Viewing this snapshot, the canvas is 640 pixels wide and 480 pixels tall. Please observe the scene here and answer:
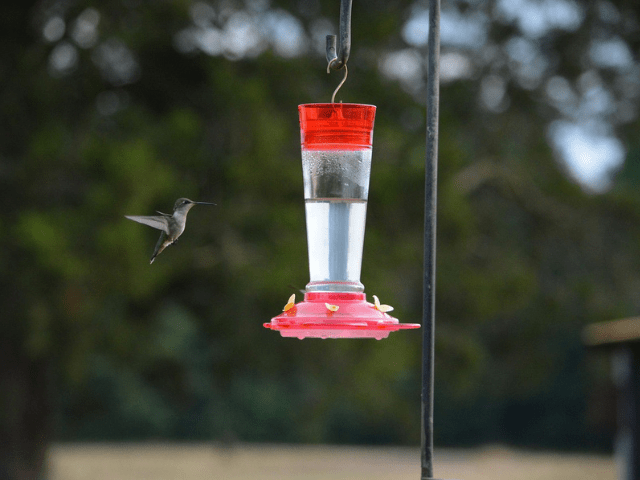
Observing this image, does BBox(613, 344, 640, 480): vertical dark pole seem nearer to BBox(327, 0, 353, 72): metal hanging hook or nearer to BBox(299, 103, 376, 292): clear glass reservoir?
BBox(299, 103, 376, 292): clear glass reservoir

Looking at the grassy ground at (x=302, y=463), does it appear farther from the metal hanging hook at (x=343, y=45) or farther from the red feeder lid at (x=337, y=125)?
the metal hanging hook at (x=343, y=45)

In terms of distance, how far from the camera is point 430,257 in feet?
6.07

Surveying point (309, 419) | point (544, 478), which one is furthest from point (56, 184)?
point (544, 478)

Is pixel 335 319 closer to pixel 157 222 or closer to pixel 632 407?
pixel 157 222

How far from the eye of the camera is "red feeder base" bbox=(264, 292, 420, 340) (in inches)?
77.5

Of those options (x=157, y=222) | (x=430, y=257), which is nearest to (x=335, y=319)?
(x=430, y=257)

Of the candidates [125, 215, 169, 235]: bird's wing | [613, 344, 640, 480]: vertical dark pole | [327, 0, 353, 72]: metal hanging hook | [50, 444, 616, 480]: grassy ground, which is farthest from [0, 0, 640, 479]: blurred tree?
[327, 0, 353, 72]: metal hanging hook

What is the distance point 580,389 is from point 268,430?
8.00 meters

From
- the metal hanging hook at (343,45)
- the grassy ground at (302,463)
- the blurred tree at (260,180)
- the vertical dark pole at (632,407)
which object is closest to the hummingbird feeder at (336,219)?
the metal hanging hook at (343,45)

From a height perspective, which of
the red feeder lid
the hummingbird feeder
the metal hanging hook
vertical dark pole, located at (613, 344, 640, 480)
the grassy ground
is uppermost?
the metal hanging hook

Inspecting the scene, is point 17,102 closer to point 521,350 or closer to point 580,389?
point 521,350

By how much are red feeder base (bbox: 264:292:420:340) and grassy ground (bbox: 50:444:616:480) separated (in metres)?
13.0

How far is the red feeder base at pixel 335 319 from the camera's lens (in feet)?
6.46

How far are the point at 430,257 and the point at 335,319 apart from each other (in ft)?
0.93
